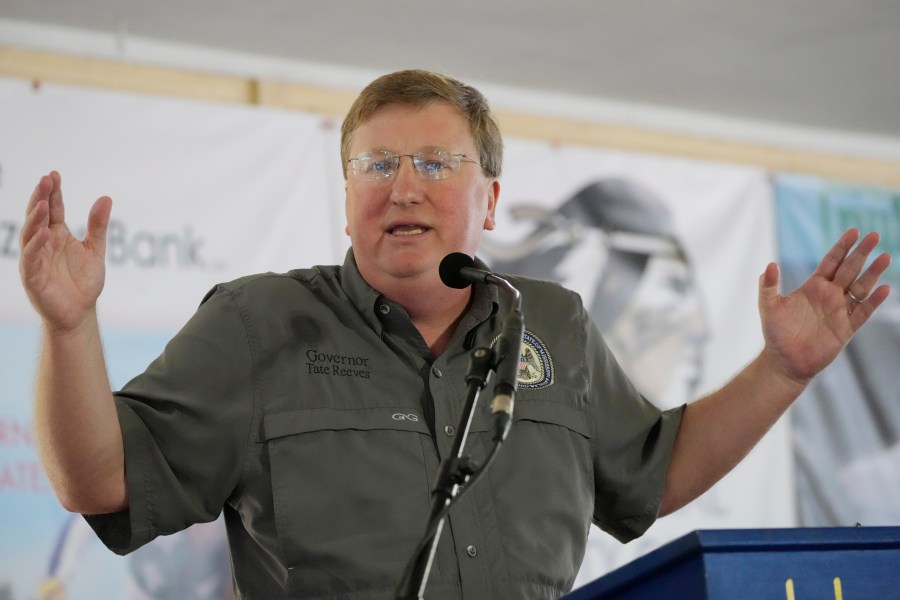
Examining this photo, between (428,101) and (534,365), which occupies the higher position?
(428,101)

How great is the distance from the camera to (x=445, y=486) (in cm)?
146

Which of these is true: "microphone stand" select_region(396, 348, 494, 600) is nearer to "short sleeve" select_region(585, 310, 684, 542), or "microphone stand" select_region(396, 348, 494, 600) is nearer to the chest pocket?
the chest pocket

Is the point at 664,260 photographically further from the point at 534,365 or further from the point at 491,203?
the point at 534,365

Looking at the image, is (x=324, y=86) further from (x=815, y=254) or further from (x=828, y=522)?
(x=828, y=522)

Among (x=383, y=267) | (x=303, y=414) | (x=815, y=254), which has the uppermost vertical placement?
(x=815, y=254)

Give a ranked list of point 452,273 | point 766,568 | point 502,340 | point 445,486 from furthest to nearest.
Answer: point 452,273
point 502,340
point 445,486
point 766,568

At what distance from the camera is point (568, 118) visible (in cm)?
557

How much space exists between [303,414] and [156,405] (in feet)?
0.77

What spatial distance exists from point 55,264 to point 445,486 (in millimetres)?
617

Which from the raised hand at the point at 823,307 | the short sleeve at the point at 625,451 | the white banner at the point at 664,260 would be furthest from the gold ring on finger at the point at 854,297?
the white banner at the point at 664,260

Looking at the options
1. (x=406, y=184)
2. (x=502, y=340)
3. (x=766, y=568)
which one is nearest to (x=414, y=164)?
(x=406, y=184)

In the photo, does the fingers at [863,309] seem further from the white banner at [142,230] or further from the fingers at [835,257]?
the white banner at [142,230]

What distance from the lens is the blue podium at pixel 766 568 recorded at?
1322 millimetres

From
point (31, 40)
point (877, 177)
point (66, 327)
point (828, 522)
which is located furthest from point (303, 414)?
point (877, 177)
